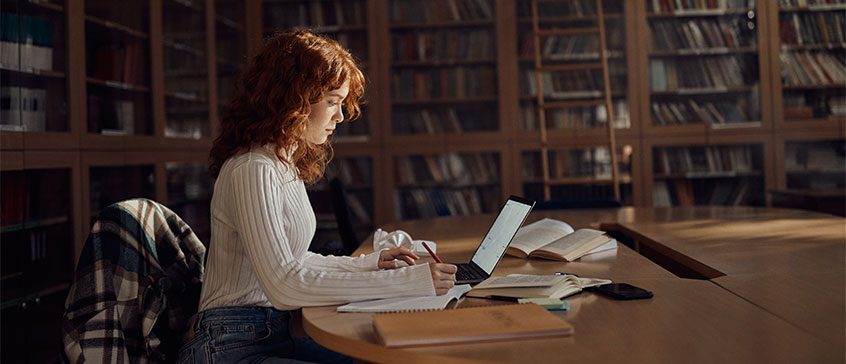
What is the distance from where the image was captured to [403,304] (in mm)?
1272

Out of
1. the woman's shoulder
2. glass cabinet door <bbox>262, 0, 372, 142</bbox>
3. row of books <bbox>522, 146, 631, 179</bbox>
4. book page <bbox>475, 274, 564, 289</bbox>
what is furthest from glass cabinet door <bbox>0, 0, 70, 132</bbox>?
row of books <bbox>522, 146, 631, 179</bbox>

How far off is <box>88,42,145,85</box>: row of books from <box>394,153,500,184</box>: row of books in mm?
2043

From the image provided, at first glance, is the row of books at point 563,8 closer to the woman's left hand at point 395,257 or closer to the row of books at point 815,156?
the row of books at point 815,156

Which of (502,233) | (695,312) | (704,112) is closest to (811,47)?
(704,112)

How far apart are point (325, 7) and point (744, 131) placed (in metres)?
3.18

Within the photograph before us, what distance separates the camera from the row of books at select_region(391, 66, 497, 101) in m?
4.94

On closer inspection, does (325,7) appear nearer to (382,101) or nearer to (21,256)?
(382,101)

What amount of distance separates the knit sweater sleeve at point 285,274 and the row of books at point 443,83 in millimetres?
3667

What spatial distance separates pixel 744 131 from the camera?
4.73 meters

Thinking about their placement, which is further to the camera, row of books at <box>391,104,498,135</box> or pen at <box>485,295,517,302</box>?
row of books at <box>391,104,498,135</box>

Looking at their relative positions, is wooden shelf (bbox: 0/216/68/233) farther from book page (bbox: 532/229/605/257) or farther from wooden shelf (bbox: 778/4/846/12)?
wooden shelf (bbox: 778/4/846/12)

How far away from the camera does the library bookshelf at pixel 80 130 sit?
2.45 m

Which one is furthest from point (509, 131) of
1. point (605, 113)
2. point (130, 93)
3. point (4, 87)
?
point (4, 87)

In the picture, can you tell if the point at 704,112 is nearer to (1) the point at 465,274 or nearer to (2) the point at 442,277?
(1) the point at 465,274
